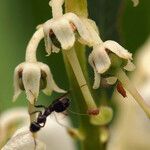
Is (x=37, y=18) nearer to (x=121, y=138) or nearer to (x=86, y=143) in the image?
(x=121, y=138)

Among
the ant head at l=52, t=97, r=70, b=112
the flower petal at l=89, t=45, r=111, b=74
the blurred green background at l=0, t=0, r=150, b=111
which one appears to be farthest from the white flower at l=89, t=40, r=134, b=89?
the blurred green background at l=0, t=0, r=150, b=111

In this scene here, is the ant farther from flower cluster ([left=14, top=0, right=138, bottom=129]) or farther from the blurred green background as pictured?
the blurred green background

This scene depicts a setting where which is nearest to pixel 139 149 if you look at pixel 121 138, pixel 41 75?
pixel 121 138

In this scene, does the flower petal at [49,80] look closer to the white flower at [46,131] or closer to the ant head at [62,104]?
the ant head at [62,104]

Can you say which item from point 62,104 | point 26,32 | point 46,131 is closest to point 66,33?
point 62,104

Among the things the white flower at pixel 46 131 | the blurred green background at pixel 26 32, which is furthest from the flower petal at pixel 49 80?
the blurred green background at pixel 26 32

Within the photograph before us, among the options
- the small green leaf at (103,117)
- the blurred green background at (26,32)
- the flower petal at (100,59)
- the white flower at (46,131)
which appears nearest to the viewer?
the flower petal at (100,59)
